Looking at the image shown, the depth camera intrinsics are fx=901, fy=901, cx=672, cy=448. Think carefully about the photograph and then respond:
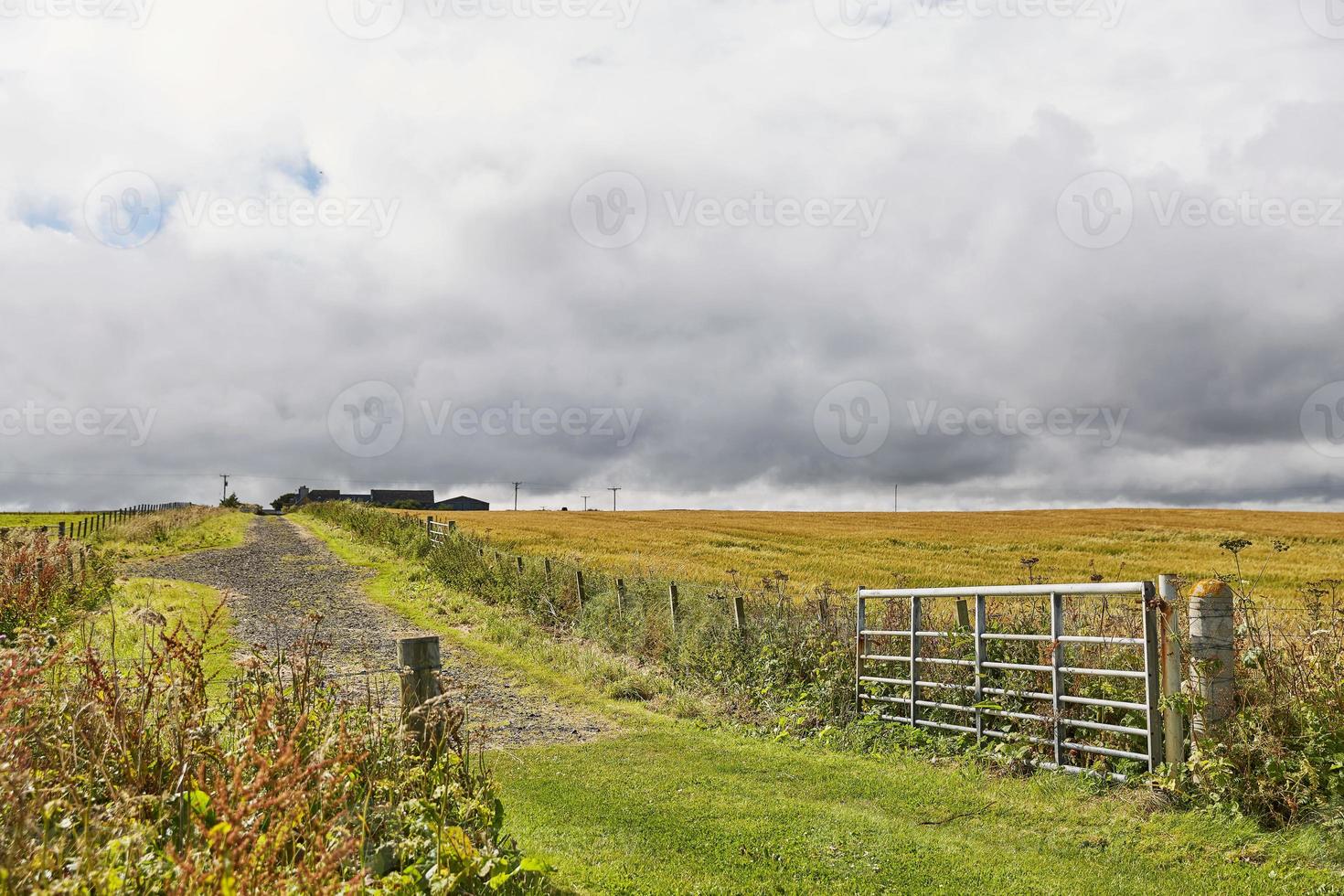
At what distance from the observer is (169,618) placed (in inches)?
643

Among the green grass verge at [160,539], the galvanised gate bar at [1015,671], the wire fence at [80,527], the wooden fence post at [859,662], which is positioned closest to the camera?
the galvanised gate bar at [1015,671]

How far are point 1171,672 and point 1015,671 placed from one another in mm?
1925

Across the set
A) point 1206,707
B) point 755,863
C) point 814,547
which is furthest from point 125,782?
point 814,547

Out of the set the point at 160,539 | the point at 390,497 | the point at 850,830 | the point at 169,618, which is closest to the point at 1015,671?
the point at 850,830

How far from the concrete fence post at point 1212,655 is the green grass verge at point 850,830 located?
795mm

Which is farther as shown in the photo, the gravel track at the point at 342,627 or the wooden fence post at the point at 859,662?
the wooden fence post at the point at 859,662

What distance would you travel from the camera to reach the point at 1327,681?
6.54 metres

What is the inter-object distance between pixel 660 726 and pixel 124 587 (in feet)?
47.0

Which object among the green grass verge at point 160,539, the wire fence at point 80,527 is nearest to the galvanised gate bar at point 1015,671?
the wire fence at point 80,527

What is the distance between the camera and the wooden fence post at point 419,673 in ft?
16.3

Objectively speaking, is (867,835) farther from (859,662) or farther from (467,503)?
(467,503)

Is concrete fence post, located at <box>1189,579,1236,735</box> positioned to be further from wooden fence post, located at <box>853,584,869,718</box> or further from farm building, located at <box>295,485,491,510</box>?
farm building, located at <box>295,485,491,510</box>

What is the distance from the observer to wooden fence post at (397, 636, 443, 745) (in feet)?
16.3

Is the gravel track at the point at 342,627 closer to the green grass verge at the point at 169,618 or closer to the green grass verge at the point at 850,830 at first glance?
the green grass verge at the point at 169,618
